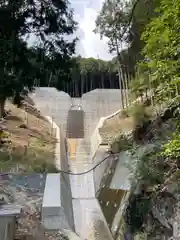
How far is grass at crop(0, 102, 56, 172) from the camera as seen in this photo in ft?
34.6

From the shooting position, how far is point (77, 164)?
1582 cm

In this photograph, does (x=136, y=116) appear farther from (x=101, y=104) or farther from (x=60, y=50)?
Answer: (x=101, y=104)

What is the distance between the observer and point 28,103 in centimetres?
2334

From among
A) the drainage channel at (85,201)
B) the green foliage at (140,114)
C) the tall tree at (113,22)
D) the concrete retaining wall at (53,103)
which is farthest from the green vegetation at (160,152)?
the concrete retaining wall at (53,103)

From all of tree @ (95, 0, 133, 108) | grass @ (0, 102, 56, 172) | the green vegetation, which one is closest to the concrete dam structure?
grass @ (0, 102, 56, 172)

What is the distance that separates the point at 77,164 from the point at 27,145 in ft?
10.8

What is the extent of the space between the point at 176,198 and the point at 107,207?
191 inches

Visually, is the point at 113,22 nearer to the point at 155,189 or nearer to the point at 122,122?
the point at 122,122

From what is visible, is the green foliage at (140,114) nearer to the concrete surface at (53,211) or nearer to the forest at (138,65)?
the forest at (138,65)

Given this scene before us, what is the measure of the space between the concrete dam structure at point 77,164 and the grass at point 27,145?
28.3 inches

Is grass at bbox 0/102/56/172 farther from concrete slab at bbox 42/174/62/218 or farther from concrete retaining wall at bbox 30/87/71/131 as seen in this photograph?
concrete retaining wall at bbox 30/87/71/131

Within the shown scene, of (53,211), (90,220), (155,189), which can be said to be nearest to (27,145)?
(90,220)

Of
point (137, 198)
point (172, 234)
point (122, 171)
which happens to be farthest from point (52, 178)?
point (172, 234)

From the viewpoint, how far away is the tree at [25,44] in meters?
8.18
